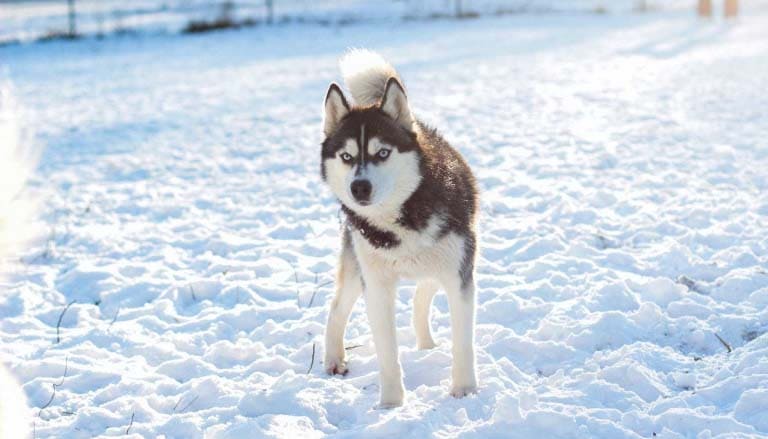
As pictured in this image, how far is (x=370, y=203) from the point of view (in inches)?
129

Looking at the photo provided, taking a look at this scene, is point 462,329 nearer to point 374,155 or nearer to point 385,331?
point 385,331

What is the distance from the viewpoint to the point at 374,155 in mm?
3393

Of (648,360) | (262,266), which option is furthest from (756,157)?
(262,266)

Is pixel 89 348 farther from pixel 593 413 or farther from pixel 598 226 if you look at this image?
pixel 598 226

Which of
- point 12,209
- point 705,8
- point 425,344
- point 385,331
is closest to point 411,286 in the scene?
point 425,344

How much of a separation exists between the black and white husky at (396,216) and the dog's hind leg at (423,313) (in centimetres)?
48

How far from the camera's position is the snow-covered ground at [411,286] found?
343 centimetres

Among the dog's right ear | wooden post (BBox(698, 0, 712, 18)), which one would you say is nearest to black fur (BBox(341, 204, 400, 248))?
the dog's right ear

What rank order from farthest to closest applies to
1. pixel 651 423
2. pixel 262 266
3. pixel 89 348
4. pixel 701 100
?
1. pixel 701 100
2. pixel 262 266
3. pixel 89 348
4. pixel 651 423

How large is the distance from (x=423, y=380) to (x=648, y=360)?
1103 millimetres

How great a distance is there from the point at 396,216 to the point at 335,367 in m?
0.98

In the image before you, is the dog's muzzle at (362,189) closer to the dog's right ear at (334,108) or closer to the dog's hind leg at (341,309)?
the dog's right ear at (334,108)

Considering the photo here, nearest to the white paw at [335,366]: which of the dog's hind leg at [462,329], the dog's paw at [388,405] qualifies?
the dog's paw at [388,405]

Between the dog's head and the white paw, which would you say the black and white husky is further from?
the white paw
